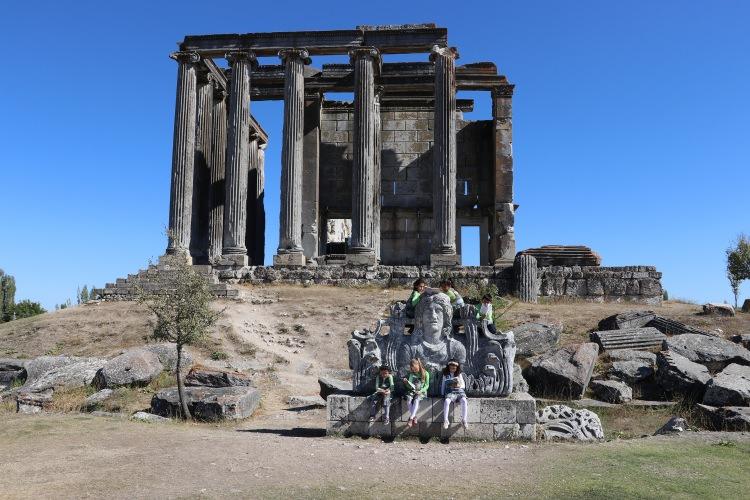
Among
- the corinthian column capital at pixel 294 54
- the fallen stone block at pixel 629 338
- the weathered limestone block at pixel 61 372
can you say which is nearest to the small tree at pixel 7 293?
the corinthian column capital at pixel 294 54

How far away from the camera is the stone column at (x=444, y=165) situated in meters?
27.0

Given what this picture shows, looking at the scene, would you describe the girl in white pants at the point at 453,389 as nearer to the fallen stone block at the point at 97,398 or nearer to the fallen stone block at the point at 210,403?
the fallen stone block at the point at 210,403

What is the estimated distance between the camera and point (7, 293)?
43.8 meters

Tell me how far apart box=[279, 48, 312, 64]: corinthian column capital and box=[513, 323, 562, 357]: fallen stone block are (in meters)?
16.7

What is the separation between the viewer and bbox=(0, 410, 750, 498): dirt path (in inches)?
275

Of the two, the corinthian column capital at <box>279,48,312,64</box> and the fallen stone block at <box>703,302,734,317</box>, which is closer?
the fallen stone block at <box>703,302,734,317</box>

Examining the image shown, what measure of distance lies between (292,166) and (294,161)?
242mm

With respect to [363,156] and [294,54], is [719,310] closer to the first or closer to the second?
[363,156]

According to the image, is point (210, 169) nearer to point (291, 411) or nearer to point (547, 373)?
point (291, 411)

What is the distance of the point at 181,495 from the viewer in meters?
6.73

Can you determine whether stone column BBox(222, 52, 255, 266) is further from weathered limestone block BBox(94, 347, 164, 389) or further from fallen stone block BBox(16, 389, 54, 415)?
fallen stone block BBox(16, 389, 54, 415)

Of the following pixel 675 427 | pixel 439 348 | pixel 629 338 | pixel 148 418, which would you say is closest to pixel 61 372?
pixel 148 418

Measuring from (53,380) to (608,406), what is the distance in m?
12.1

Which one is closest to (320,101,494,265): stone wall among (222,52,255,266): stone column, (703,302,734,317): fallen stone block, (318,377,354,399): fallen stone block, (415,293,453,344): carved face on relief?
(222,52,255,266): stone column
